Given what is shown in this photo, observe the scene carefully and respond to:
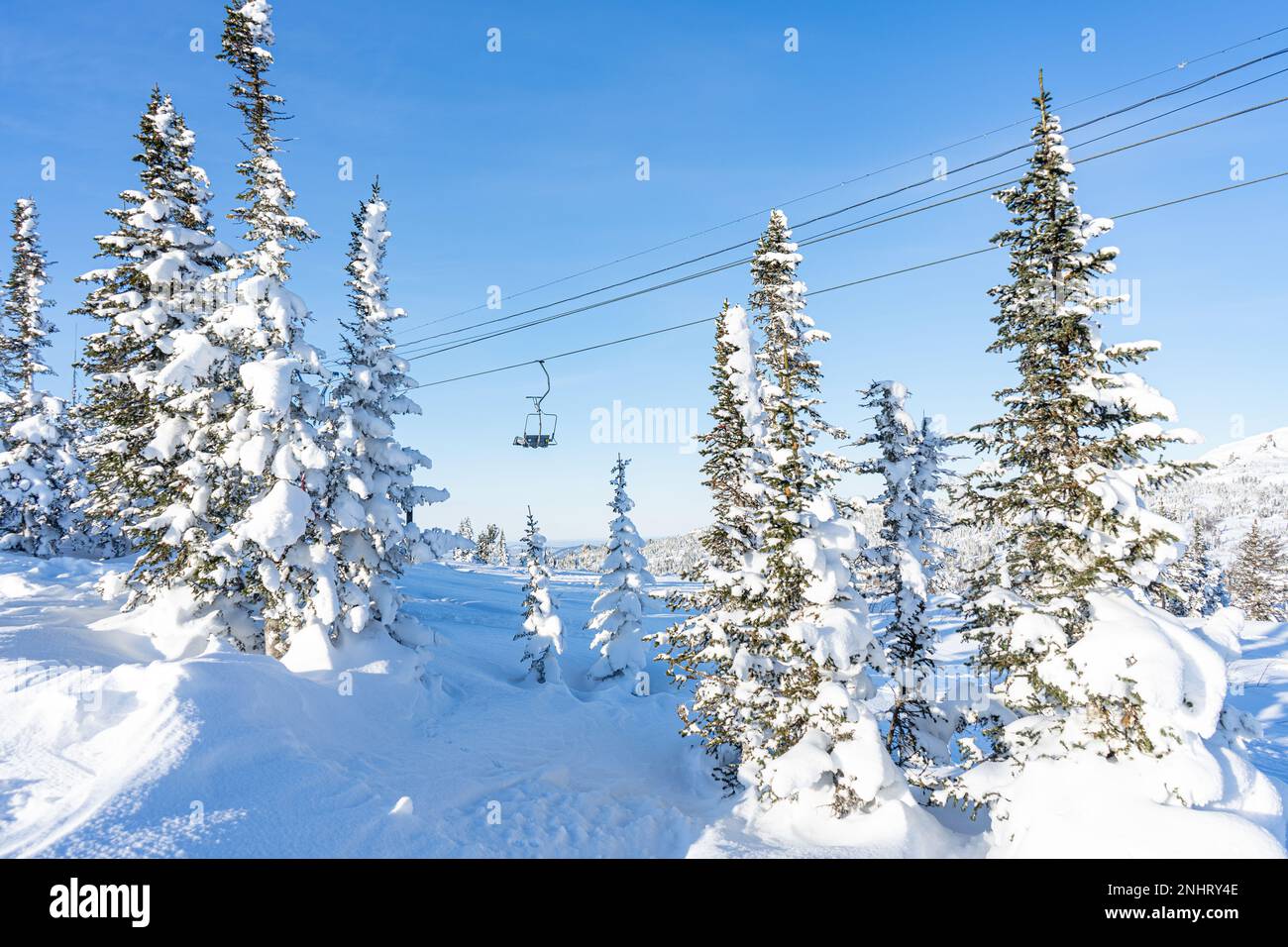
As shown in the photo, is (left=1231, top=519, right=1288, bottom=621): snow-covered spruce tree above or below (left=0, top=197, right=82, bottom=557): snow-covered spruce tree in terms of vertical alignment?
below

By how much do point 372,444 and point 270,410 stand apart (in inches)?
159

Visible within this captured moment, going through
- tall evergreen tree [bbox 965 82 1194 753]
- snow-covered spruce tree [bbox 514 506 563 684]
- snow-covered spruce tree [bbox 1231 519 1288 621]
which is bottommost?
snow-covered spruce tree [bbox 1231 519 1288 621]

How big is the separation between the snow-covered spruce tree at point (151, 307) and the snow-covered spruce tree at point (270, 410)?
2.34m

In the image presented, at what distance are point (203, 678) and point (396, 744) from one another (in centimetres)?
526

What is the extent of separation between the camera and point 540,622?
25.7 meters

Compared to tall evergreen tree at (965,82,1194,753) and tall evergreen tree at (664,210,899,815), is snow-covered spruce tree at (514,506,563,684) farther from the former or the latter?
tall evergreen tree at (965,82,1194,753)

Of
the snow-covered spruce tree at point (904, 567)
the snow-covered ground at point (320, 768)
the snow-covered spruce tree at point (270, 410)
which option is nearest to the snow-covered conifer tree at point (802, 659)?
the snow-covered ground at point (320, 768)

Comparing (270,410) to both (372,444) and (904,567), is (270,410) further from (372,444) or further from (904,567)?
(904,567)

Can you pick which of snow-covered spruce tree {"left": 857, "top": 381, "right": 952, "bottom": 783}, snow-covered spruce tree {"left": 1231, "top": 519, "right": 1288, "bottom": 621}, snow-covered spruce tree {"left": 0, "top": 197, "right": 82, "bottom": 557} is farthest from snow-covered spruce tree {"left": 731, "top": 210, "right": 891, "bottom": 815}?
snow-covered spruce tree {"left": 1231, "top": 519, "right": 1288, "bottom": 621}

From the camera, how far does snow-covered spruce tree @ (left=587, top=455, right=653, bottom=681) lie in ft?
87.6

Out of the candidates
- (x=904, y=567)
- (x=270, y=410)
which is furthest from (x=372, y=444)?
(x=904, y=567)

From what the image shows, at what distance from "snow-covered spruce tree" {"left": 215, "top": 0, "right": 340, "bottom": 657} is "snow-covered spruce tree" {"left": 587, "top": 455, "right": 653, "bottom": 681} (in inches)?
497

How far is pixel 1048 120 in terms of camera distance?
10820mm
